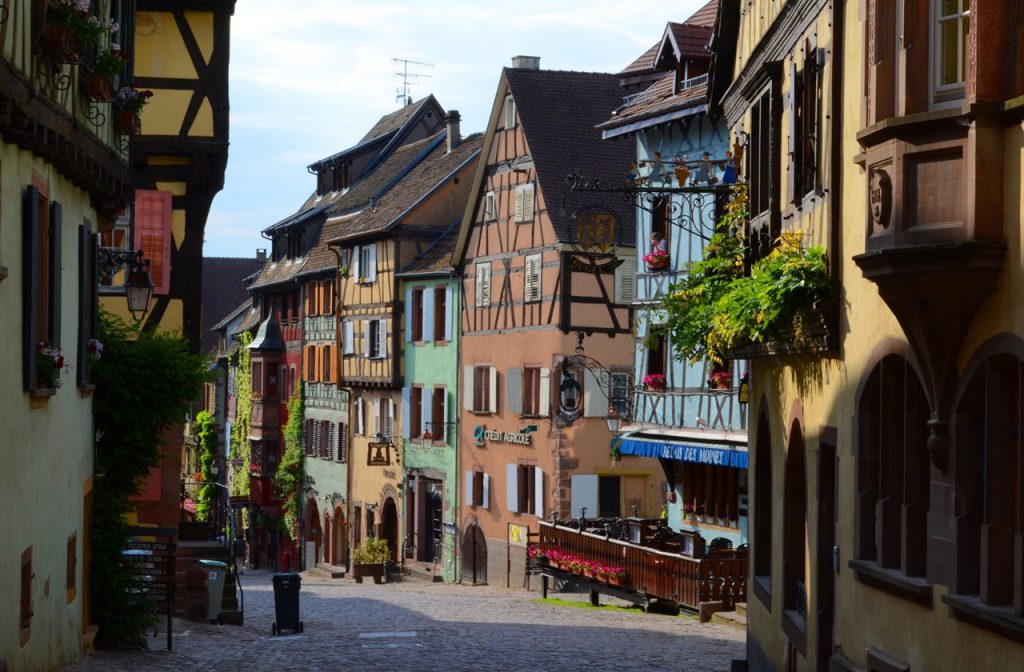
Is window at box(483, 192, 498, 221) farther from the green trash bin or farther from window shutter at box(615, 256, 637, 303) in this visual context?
the green trash bin

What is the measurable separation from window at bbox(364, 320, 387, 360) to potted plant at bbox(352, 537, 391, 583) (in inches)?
251

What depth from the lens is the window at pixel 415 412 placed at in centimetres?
4981

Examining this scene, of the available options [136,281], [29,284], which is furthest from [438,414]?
[29,284]

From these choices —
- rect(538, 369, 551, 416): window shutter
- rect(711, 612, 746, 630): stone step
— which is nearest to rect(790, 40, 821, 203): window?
rect(711, 612, 746, 630): stone step

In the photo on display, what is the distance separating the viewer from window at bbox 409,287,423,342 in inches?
1989

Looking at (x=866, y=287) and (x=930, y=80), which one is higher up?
(x=930, y=80)

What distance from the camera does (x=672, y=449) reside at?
31.4 meters

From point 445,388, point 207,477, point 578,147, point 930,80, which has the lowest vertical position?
point 207,477

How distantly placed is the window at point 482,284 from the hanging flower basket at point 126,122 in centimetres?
2682

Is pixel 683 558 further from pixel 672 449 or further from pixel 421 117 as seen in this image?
pixel 421 117

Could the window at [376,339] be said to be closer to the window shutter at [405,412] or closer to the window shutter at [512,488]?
the window shutter at [405,412]

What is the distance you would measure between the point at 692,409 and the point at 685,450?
1.17m

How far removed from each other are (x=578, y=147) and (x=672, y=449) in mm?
12697

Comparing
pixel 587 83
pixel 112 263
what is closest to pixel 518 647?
pixel 112 263
